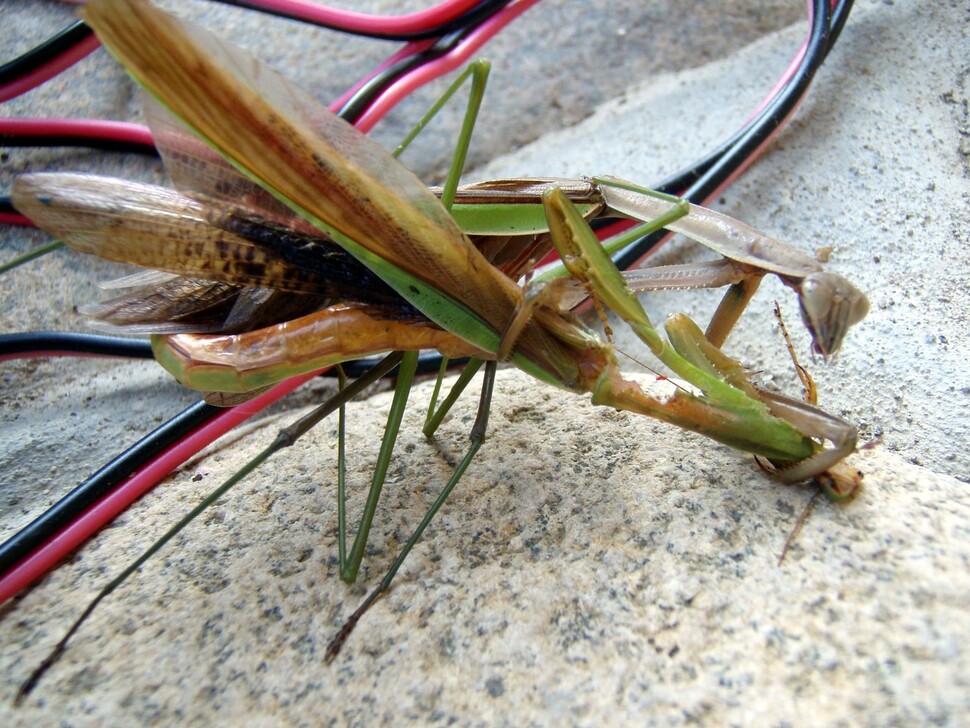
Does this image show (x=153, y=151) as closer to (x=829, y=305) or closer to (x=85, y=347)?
(x=85, y=347)

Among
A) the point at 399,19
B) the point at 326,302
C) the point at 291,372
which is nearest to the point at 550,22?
the point at 399,19

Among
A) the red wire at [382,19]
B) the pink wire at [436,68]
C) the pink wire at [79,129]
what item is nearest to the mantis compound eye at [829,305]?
the pink wire at [436,68]

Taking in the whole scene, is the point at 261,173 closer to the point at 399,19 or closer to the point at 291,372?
the point at 291,372

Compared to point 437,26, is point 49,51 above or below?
above

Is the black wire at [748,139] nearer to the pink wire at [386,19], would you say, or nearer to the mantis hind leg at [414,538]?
the mantis hind leg at [414,538]

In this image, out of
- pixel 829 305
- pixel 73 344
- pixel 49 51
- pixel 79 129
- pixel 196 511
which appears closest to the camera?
pixel 829 305

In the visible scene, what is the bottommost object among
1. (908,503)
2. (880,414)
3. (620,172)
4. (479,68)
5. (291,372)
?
(880,414)

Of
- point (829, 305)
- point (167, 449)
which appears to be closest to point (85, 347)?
point (167, 449)
